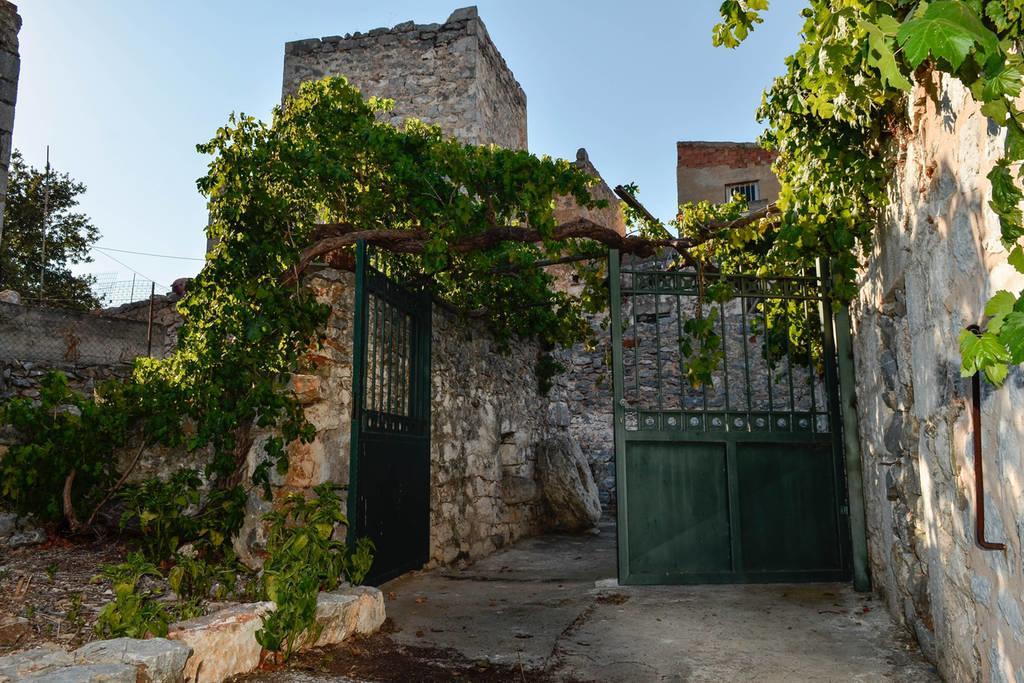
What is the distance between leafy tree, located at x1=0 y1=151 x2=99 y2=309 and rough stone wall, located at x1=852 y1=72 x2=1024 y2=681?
1535cm

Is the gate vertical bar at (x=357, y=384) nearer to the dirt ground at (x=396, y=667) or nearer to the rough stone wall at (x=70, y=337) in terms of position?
the dirt ground at (x=396, y=667)

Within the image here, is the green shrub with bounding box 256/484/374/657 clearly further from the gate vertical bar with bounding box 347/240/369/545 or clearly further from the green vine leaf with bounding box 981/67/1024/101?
the green vine leaf with bounding box 981/67/1024/101

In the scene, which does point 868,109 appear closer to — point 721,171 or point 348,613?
point 348,613

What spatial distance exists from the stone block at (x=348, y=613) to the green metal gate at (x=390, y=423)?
48 centimetres

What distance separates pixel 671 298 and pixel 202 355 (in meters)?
6.17

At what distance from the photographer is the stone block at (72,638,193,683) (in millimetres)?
2469

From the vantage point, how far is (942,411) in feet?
8.93

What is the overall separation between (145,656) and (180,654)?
0.46ft

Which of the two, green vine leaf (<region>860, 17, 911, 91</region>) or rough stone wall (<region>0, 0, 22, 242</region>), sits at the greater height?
rough stone wall (<region>0, 0, 22, 242</region>)

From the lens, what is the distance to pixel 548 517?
833 centimetres

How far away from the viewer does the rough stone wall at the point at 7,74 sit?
11.6 feet

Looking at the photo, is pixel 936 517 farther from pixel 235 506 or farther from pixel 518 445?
pixel 518 445

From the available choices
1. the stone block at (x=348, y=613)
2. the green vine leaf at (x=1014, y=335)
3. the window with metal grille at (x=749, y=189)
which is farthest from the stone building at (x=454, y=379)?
the window with metal grille at (x=749, y=189)

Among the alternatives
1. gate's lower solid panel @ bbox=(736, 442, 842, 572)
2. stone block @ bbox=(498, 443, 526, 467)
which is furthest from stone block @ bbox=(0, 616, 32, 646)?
stone block @ bbox=(498, 443, 526, 467)
